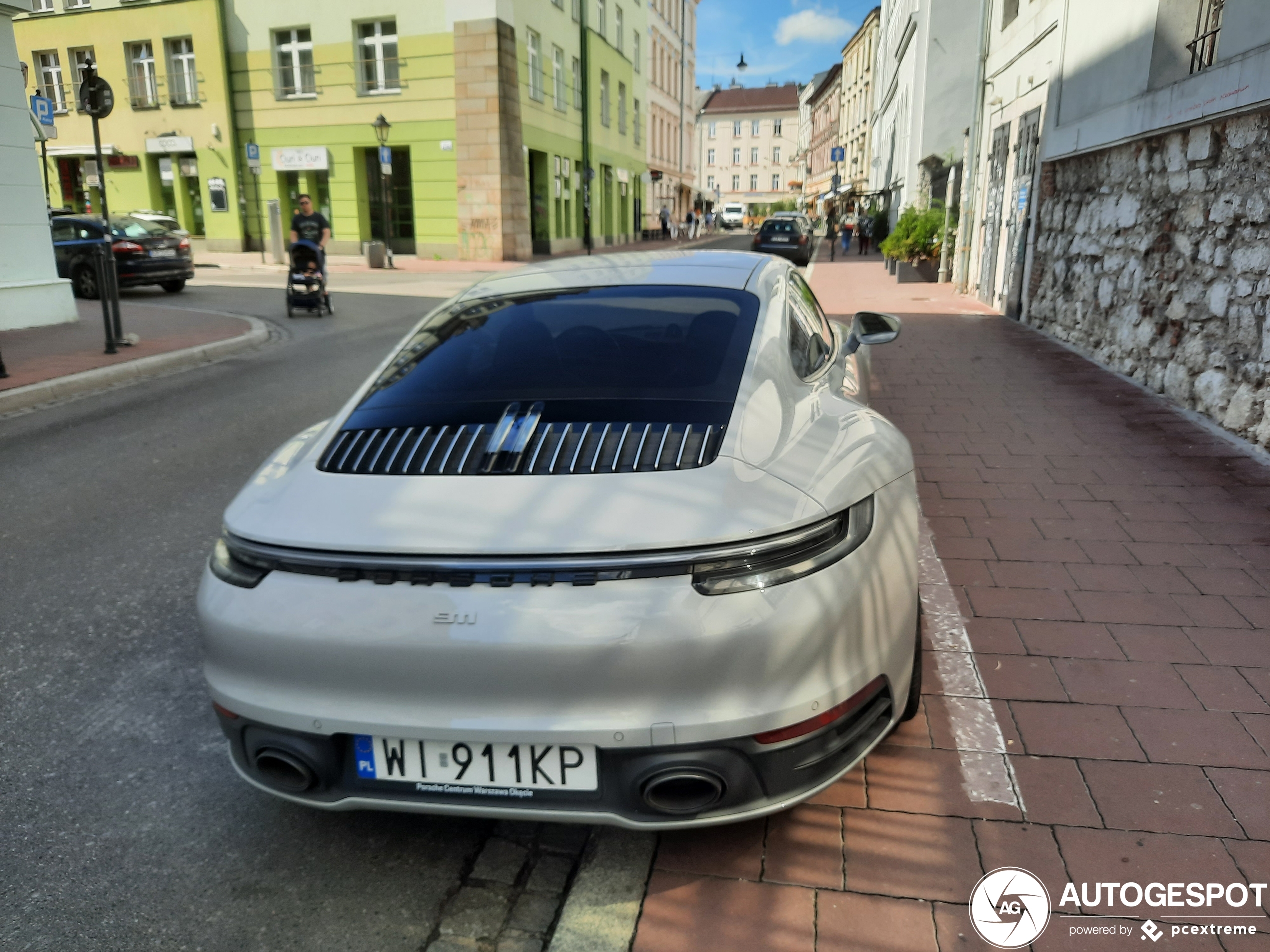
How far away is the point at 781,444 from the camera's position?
260 centimetres

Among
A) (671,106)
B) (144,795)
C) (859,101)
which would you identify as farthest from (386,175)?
(859,101)

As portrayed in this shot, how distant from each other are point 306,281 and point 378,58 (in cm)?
1933

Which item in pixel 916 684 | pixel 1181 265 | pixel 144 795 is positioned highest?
pixel 1181 265

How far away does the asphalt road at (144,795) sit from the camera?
2.38m

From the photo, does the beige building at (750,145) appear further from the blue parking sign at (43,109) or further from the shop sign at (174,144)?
the blue parking sign at (43,109)

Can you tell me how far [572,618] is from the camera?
211 cm

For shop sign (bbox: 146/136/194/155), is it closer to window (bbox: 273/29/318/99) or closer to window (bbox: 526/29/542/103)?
window (bbox: 273/29/318/99)

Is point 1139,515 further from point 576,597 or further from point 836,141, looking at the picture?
point 836,141

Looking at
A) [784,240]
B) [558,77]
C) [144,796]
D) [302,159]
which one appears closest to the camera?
[144,796]

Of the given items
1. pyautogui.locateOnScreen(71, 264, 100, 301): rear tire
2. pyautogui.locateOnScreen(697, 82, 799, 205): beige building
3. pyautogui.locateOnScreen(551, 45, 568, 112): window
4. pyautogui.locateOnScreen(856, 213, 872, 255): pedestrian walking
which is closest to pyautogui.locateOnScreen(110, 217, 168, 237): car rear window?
pyautogui.locateOnScreen(71, 264, 100, 301): rear tire

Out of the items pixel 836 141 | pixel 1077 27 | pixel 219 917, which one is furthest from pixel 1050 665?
pixel 836 141

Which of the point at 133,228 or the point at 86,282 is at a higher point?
the point at 133,228

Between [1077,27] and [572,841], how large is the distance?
11.2 metres

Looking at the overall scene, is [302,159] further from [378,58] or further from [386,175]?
[378,58]
